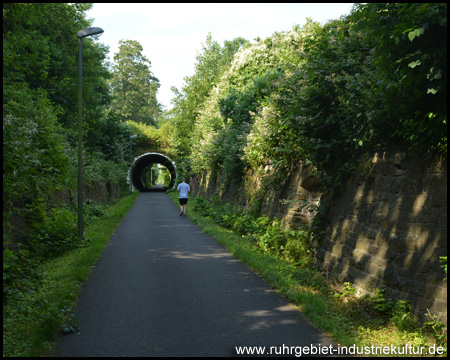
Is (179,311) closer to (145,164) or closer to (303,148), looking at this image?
(303,148)

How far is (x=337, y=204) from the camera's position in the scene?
7938 mm

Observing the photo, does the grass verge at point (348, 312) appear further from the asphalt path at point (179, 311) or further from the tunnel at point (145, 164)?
the tunnel at point (145, 164)

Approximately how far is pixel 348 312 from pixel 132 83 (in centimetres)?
7598

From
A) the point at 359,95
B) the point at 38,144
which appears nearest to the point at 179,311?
the point at 359,95

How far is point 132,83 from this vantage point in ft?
249

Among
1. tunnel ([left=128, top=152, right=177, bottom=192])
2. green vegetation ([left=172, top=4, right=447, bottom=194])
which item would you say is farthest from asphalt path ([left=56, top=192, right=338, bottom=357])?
tunnel ([left=128, top=152, right=177, bottom=192])

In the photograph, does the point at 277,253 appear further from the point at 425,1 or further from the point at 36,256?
the point at 425,1

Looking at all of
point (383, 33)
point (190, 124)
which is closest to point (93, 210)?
point (383, 33)

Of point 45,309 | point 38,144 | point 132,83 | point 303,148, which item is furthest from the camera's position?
point 132,83

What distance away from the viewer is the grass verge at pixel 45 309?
4.42 m

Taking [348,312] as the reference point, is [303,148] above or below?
above

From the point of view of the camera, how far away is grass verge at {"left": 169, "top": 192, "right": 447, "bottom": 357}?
180 inches

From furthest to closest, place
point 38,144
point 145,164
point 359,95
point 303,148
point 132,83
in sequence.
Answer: point 132,83 → point 145,164 → point 38,144 → point 303,148 → point 359,95

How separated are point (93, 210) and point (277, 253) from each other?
37.7 feet
